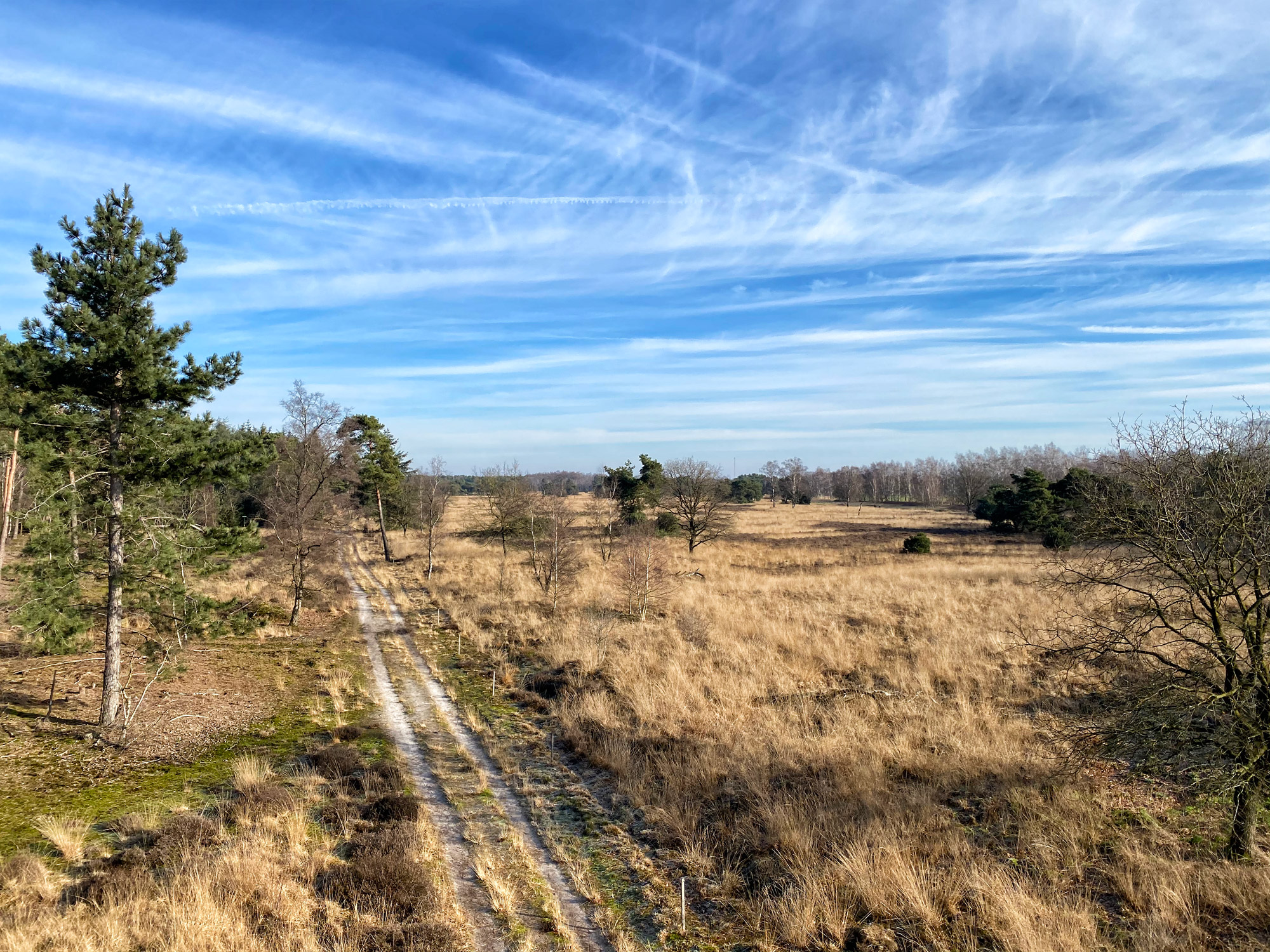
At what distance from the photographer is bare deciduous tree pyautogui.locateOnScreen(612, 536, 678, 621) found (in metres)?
24.2

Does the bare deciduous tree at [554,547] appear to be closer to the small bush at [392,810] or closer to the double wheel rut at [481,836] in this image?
the double wheel rut at [481,836]

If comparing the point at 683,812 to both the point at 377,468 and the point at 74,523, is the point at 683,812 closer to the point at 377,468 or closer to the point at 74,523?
the point at 74,523

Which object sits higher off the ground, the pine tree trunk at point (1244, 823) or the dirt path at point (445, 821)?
the pine tree trunk at point (1244, 823)

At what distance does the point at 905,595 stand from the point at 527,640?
15.6 m

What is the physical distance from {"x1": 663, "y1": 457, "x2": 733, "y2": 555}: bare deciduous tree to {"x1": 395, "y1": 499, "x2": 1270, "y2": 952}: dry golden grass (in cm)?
1842

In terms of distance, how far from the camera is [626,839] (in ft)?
30.8

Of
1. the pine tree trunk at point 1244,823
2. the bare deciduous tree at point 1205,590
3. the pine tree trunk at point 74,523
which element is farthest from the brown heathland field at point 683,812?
the pine tree trunk at point 74,523

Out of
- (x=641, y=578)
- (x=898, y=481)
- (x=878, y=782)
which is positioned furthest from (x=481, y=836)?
(x=898, y=481)

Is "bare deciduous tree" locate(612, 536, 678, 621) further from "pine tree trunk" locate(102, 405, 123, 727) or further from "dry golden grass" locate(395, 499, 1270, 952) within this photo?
"pine tree trunk" locate(102, 405, 123, 727)

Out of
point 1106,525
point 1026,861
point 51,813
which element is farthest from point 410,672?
point 1106,525

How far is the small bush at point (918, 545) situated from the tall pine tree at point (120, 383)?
38.3 metres

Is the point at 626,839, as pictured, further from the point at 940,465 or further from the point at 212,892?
the point at 940,465

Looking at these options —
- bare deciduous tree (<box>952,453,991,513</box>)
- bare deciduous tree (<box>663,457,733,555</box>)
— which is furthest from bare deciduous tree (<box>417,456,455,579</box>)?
bare deciduous tree (<box>952,453,991,513</box>)

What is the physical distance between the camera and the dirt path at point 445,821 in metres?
7.23
